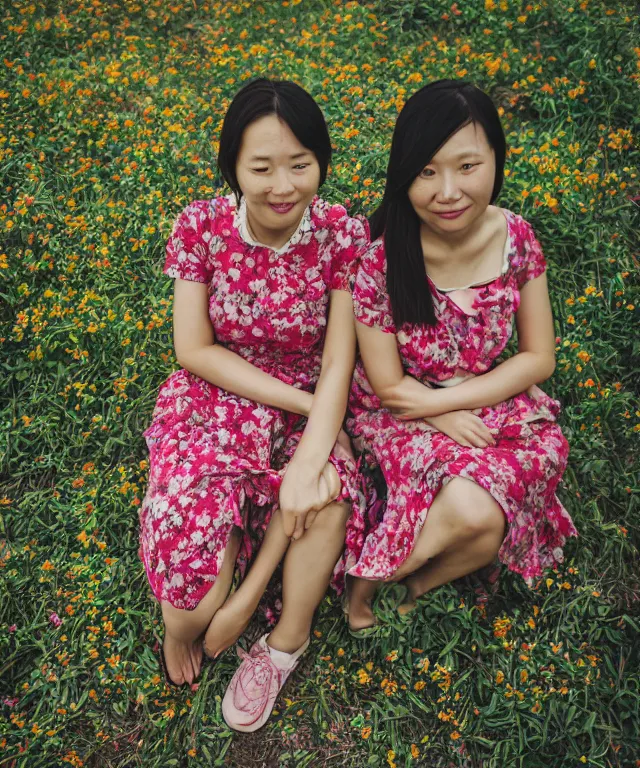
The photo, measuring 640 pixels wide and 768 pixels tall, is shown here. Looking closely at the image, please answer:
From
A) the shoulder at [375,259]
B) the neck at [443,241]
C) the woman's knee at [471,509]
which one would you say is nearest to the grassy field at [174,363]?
the woman's knee at [471,509]

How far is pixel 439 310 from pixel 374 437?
0.50m

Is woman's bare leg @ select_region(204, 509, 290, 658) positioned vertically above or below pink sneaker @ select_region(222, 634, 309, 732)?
above

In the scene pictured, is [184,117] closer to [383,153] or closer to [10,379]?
[383,153]

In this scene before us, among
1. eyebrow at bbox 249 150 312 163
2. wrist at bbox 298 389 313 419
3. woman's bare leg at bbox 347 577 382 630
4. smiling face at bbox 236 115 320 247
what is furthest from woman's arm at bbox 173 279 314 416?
woman's bare leg at bbox 347 577 382 630

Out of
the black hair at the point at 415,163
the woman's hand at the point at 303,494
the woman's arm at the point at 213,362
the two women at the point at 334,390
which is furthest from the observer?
the woman's arm at the point at 213,362

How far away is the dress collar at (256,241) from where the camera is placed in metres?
2.71

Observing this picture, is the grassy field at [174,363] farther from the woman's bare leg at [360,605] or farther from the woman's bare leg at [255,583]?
the woman's bare leg at [255,583]

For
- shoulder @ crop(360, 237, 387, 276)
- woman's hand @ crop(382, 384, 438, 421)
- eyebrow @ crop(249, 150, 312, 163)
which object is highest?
eyebrow @ crop(249, 150, 312, 163)

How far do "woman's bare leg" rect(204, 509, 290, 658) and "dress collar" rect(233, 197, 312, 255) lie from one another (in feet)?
2.91

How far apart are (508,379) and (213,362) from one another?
39.3 inches

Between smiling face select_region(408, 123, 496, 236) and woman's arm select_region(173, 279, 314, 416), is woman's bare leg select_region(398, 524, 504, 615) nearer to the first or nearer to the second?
woman's arm select_region(173, 279, 314, 416)

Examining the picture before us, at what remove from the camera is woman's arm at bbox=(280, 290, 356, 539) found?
254 centimetres

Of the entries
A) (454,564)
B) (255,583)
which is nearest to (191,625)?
(255,583)

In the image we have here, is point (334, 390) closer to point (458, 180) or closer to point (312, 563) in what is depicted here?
point (312, 563)
